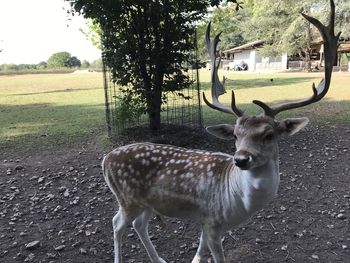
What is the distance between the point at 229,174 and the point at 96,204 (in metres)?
2.54

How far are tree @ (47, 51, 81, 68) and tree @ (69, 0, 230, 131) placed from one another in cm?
10042

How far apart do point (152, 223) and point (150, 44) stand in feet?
14.0

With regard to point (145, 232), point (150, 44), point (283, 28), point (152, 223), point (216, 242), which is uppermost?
point (283, 28)

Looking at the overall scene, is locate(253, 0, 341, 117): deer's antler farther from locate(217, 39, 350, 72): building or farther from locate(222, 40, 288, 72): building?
locate(222, 40, 288, 72): building

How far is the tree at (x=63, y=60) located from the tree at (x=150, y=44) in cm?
10042

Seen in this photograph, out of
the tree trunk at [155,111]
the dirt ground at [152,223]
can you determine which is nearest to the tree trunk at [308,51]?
the tree trunk at [155,111]

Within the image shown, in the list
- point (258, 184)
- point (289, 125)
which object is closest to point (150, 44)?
point (289, 125)

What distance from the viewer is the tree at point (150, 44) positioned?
7.83m

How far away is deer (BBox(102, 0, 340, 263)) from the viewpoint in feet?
9.85

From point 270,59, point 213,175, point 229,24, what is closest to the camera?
point 213,175

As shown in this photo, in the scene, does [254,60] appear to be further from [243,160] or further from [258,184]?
[243,160]

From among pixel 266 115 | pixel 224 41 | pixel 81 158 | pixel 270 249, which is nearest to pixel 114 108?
pixel 81 158

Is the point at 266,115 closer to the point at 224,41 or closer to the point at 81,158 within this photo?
the point at 81,158

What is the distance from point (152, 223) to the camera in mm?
4750
